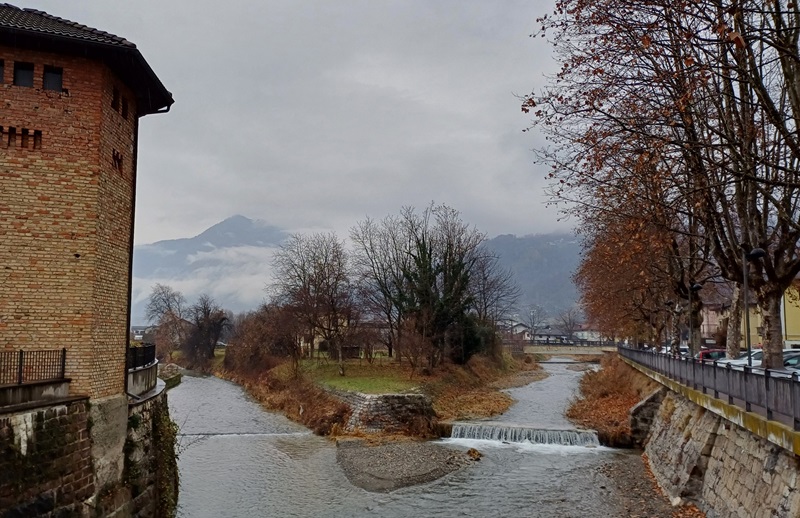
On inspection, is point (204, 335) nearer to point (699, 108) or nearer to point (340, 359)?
point (340, 359)

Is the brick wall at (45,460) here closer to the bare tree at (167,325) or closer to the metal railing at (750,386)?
the metal railing at (750,386)

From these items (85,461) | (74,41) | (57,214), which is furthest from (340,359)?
(74,41)

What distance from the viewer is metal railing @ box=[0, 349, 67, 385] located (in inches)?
468

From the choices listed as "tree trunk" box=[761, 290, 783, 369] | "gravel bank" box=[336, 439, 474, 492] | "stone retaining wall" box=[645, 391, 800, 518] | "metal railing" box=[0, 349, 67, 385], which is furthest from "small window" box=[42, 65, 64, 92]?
"tree trunk" box=[761, 290, 783, 369]

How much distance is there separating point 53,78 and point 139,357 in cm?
775

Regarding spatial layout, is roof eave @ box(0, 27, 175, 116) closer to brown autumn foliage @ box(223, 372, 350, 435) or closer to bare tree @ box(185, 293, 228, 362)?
brown autumn foliage @ box(223, 372, 350, 435)

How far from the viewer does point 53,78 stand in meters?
12.8

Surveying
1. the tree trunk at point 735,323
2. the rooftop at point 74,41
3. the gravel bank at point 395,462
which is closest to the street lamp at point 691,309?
the tree trunk at point 735,323

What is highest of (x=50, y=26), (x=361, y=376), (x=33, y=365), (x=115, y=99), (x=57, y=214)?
(x=50, y=26)

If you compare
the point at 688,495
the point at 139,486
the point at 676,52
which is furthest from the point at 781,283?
the point at 139,486

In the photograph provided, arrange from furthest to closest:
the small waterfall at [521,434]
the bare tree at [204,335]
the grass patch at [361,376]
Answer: the bare tree at [204,335], the grass patch at [361,376], the small waterfall at [521,434]

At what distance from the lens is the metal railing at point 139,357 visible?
1606 cm

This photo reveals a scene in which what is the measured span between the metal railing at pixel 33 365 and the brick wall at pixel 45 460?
0.77m

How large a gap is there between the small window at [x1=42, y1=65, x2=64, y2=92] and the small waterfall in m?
22.3
